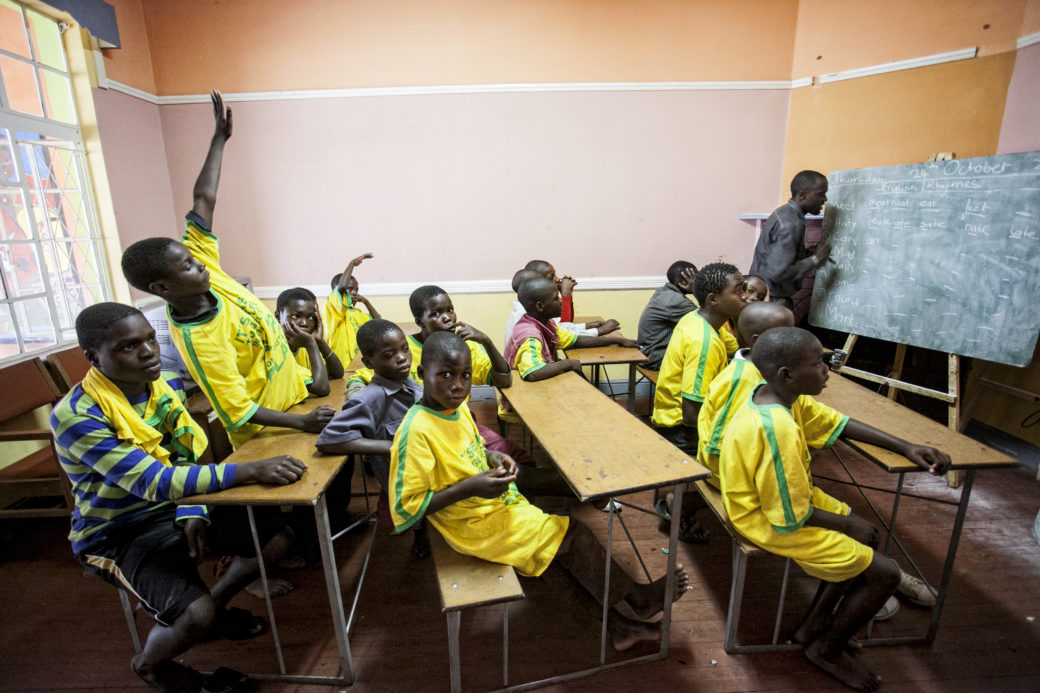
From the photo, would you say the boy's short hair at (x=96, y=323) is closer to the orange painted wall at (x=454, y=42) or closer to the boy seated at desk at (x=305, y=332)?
the boy seated at desk at (x=305, y=332)

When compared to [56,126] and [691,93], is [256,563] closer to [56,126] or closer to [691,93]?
[56,126]

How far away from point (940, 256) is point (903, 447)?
1.91m

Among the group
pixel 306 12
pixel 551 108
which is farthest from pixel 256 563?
pixel 306 12

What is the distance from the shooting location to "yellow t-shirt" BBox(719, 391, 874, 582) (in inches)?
60.4

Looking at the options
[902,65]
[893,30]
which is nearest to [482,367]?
[902,65]

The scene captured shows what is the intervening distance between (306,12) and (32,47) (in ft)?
5.78

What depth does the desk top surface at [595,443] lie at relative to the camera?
1534mm

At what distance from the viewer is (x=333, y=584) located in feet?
5.45

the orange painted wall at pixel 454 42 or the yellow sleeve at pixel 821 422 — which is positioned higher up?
the orange painted wall at pixel 454 42

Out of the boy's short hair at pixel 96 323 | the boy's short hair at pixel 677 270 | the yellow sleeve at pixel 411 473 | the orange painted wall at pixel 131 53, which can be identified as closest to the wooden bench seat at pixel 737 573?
the yellow sleeve at pixel 411 473

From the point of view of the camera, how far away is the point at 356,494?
9.38 feet

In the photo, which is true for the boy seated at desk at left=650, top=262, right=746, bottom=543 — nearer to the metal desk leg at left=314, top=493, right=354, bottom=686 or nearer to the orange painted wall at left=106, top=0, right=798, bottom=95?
the metal desk leg at left=314, top=493, right=354, bottom=686

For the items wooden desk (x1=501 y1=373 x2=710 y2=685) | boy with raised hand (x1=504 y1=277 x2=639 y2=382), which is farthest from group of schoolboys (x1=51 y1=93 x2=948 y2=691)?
boy with raised hand (x1=504 y1=277 x2=639 y2=382)

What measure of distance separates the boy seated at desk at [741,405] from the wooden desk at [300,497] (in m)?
1.36
